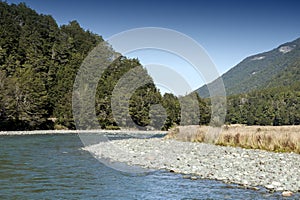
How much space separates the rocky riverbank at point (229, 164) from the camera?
35.9ft

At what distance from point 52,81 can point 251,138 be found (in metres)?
47.8

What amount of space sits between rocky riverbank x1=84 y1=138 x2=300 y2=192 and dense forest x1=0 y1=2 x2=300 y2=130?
31.1m

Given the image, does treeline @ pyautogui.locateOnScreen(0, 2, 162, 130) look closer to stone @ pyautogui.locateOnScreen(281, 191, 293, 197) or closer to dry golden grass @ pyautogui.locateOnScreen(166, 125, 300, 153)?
dry golden grass @ pyautogui.locateOnScreen(166, 125, 300, 153)

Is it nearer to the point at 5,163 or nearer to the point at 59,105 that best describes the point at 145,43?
the point at 5,163

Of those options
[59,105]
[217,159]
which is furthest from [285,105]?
[217,159]

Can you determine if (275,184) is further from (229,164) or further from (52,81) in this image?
(52,81)

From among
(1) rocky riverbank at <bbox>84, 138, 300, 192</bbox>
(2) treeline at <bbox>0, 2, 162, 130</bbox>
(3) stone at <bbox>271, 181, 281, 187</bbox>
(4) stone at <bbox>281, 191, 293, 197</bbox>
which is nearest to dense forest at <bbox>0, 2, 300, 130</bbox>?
(2) treeline at <bbox>0, 2, 162, 130</bbox>

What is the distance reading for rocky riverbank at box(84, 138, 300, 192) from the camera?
1094cm

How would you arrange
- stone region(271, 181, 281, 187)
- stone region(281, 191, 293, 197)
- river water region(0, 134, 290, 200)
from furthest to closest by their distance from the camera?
stone region(271, 181, 281, 187) < river water region(0, 134, 290, 200) < stone region(281, 191, 293, 197)

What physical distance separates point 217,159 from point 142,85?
39.0 metres

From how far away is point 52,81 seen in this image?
6150 centimetres

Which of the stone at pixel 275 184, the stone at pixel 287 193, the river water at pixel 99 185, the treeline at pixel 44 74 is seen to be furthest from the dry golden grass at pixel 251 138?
the treeline at pixel 44 74

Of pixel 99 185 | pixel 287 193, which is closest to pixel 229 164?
pixel 287 193

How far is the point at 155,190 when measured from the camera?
10.5 meters
